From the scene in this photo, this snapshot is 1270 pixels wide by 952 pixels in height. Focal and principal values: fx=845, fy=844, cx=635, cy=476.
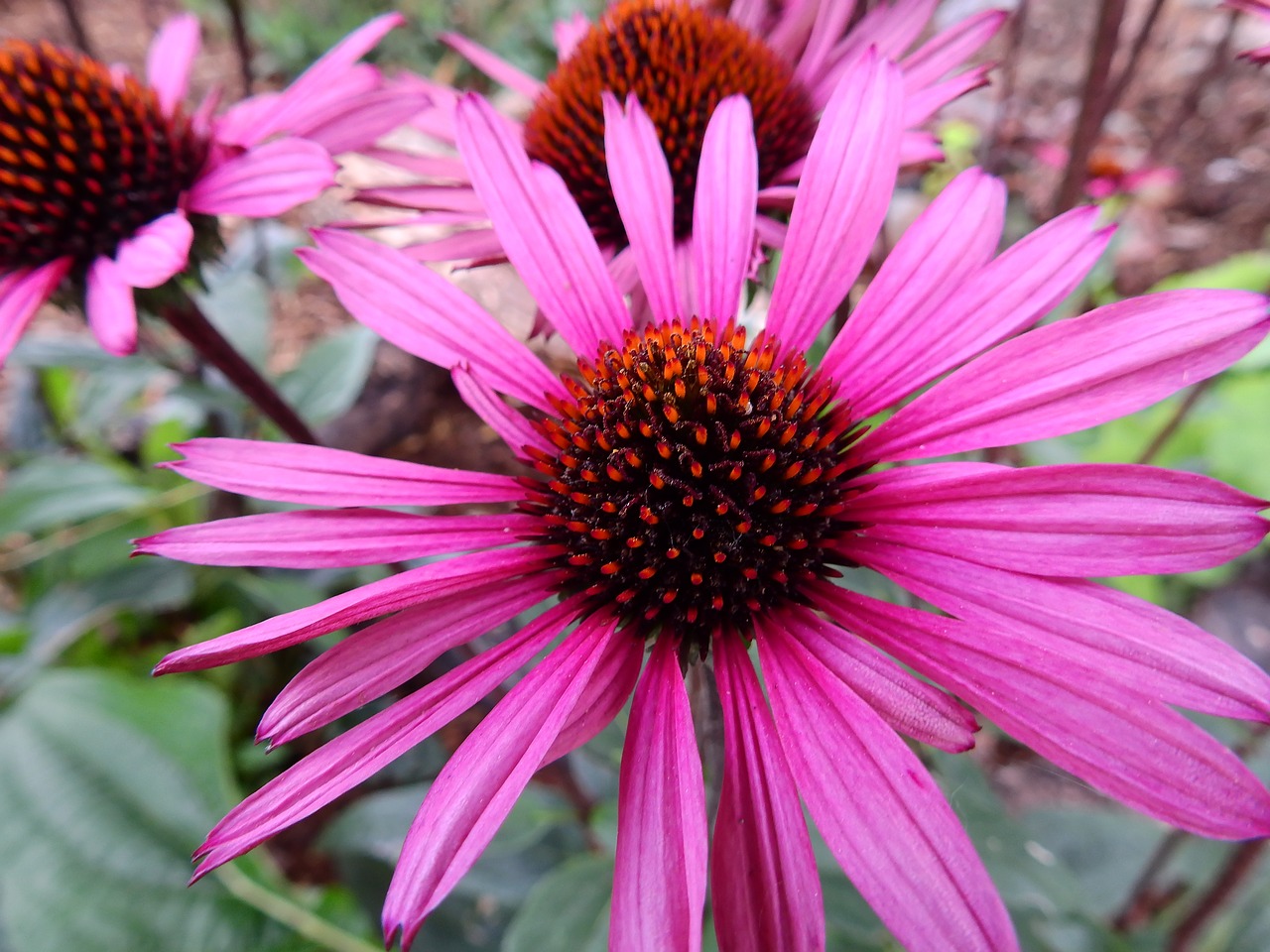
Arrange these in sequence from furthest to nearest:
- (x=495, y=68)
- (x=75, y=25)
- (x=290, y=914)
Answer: (x=75, y=25)
(x=290, y=914)
(x=495, y=68)

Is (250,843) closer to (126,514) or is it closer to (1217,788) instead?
(1217,788)

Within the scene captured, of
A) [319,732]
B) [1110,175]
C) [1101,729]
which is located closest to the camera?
[1101,729]

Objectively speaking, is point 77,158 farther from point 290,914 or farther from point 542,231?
point 290,914

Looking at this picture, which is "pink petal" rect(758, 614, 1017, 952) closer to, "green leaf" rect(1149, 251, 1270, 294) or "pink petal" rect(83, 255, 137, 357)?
"pink petal" rect(83, 255, 137, 357)

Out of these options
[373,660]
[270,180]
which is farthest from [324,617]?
[270,180]

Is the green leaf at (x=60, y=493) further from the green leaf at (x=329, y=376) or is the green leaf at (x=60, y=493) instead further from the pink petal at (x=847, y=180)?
the pink petal at (x=847, y=180)

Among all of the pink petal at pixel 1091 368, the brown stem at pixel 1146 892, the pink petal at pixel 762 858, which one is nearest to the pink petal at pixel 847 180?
the pink petal at pixel 1091 368
